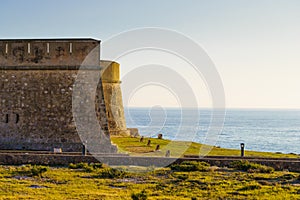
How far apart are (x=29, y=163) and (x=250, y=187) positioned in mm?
7784

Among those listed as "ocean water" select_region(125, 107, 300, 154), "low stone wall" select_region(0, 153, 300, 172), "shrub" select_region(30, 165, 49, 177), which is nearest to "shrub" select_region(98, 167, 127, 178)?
"low stone wall" select_region(0, 153, 300, 172)

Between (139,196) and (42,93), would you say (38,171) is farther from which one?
(42,93)

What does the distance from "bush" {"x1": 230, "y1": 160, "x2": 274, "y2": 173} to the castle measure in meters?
6.11

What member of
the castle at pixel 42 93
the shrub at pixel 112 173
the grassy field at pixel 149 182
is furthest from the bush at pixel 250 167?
the castle at pixel 42 93

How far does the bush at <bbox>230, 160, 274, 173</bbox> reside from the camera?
517 inches

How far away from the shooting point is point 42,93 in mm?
18141

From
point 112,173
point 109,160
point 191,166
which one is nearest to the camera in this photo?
point 112,173

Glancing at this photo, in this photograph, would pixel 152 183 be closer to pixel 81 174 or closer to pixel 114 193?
pixel 114 193

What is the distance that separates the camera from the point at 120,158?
14.0 metres

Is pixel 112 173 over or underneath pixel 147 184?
over

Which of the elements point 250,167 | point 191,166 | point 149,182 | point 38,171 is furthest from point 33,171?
point 250,167

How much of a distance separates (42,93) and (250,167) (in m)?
9.83

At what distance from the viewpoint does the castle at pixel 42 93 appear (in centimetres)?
1791

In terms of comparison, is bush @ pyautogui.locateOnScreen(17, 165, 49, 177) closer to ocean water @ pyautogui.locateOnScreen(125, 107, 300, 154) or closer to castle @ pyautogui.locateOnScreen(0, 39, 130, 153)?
castle @ pyautogui.locateOnScreen(0, 39, 130, 153)
